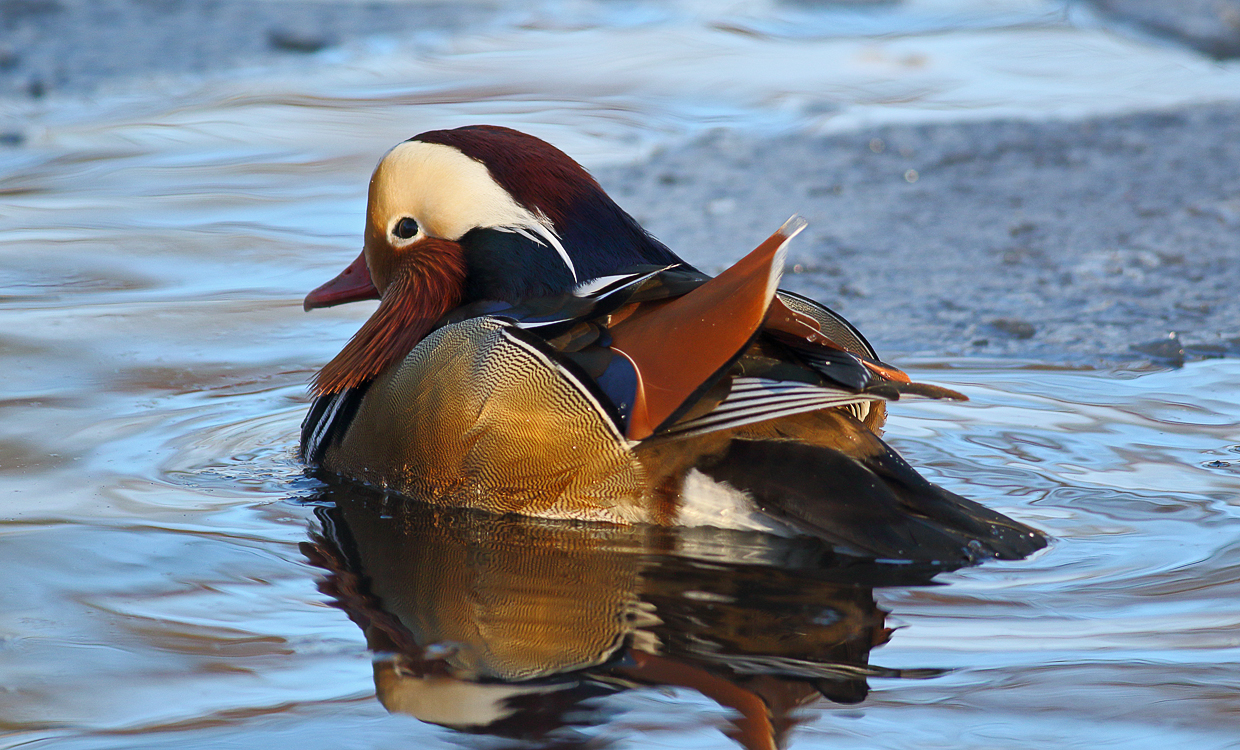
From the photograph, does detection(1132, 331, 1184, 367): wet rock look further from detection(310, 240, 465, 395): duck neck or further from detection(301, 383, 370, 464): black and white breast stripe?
detection(301, 383, 370, 464): black and white breast stripe

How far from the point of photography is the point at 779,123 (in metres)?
8.07

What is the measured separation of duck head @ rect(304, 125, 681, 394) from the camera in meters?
3.82

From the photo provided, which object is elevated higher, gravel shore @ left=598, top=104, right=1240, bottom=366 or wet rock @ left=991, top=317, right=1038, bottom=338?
gravel shore @ left=598, top=104, right=1240, bottom=366

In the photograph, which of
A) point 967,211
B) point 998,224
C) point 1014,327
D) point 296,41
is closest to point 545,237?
point 1014,327

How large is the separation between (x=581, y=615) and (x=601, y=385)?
0.54 meters

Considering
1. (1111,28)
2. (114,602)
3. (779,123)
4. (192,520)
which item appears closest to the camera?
(114,602)

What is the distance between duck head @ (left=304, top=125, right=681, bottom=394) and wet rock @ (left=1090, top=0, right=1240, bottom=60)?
279 inches

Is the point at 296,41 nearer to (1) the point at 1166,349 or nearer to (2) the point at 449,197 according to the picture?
(2) the point at 449,197

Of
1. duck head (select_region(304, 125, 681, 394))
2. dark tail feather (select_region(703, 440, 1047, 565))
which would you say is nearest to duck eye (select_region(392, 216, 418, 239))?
duck head (select_region(304, 125, 681, 394))

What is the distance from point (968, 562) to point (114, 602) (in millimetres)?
1835

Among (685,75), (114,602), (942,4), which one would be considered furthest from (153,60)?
(114,602)

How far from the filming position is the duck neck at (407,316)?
12.9ft

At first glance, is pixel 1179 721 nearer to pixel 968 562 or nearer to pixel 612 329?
pixel 968 562

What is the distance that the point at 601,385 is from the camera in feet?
11.0
